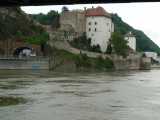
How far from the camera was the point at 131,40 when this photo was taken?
108375 millimetres

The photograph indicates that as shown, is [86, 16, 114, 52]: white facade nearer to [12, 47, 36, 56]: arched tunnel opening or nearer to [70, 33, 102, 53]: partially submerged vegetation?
[70, 33, 102, 53]: partially submerged vegetation

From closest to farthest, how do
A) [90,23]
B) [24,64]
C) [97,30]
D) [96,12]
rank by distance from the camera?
[24,64] < [96,12] < [97,30] < [90,23]

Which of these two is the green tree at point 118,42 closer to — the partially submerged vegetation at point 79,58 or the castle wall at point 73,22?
the partially submerged vegetation at point 79,58

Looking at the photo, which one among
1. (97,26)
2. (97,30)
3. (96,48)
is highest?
(97,26)

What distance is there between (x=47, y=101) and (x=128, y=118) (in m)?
6.44

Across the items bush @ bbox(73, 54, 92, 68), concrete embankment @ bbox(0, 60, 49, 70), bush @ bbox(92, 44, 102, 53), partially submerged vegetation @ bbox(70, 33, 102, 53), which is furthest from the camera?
bush @ bbox(92, 44, 102, 53)

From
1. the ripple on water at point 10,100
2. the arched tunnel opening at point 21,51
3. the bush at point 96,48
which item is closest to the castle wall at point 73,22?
the bush at point 96,48

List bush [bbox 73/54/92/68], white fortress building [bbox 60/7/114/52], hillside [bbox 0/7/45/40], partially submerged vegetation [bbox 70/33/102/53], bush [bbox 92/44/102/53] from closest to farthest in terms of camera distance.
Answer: bush [bbox 73/54/92/68] < hillside [bbox 0/7/45/40] < partially submerged vegetation [bbox 70/33/102/53] < bush [bbox 92/44/102/53] < white fortress building [bbox 60/7/114/52]

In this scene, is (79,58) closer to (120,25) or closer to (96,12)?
(96,12)

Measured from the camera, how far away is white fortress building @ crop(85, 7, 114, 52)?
277 ft

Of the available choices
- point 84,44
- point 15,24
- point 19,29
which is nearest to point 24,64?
point 19,29

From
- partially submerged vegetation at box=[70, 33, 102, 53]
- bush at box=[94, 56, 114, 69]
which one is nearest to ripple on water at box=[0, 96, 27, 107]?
bush at box=[94, 56, 114, 69]

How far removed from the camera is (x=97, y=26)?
84.8 metres

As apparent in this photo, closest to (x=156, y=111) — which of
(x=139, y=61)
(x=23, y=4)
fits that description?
(x=23, y=4)
